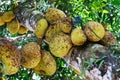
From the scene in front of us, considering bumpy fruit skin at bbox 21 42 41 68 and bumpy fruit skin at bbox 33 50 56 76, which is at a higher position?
bumpy fruit skin at bbox 21 42 41 68

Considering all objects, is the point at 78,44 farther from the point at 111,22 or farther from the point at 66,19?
the point at 111,22

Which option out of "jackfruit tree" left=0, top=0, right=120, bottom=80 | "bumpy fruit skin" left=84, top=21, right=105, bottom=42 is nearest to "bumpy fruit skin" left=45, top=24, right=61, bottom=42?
"jackfruit tree" left=0, top=0, right=120, bottom=80

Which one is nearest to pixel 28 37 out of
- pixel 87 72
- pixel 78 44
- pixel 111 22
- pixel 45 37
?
pixel 45 37

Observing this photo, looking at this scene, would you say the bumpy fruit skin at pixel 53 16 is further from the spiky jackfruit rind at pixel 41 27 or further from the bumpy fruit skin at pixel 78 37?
the bumpy fruit skin at pixel 78 37

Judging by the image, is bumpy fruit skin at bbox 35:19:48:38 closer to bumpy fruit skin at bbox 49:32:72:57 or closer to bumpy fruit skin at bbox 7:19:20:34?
bumpy fruit skin at bbox 49:32:72:57

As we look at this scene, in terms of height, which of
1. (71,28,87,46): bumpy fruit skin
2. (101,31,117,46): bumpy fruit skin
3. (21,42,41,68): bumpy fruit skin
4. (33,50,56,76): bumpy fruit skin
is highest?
(71,28,87,46): bumpy fruit skin
